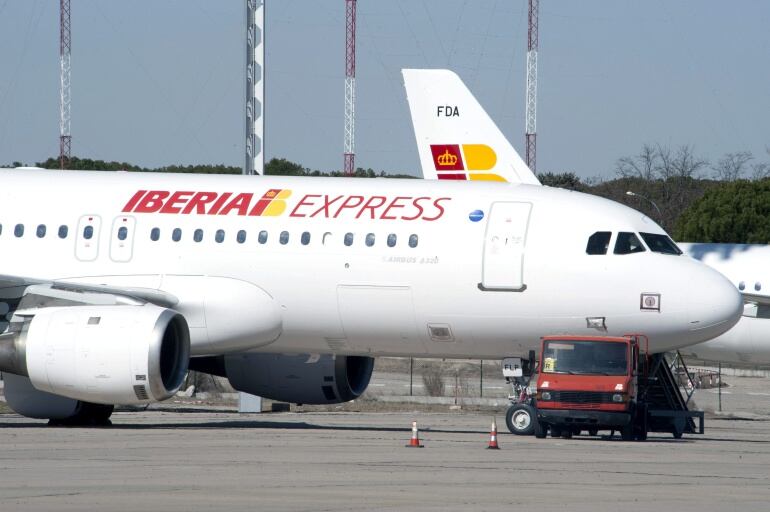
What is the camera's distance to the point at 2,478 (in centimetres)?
1535

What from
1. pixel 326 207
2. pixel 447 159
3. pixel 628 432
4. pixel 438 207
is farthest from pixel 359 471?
pixel 447 159

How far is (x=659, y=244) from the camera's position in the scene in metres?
24.4

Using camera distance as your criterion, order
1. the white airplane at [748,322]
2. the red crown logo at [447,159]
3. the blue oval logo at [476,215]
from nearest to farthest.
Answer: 1. the blue oval logo at [476,215]
2. the white airplane at [748,322]
3. the red crown logo at [447,159]

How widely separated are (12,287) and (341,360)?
18.8 feet

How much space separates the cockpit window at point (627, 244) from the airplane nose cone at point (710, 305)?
989 mm

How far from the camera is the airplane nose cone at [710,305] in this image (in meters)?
23.7

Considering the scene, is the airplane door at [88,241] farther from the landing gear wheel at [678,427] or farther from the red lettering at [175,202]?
the landing gear wheel at [678,427]

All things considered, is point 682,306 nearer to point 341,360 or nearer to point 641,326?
Answer: point 641,326

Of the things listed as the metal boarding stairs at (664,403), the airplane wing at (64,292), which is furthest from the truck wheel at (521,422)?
the airplane wing at (64,292)

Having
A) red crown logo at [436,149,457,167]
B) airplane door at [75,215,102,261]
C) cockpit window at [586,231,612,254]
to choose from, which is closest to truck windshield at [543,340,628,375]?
cockpit window at [586,231,612,254]

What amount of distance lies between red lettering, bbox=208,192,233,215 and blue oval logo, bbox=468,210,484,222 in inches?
158

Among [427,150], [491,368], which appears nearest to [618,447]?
[427,150]

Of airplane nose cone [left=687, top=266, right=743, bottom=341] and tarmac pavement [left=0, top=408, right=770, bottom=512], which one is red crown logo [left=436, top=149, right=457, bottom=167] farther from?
airplane nose cone [left=687, top=266, right=743, bottom=341]

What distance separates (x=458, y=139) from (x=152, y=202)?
15784mm
